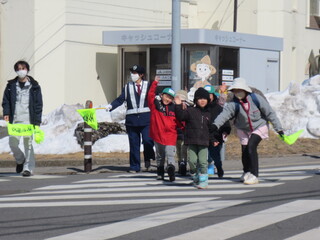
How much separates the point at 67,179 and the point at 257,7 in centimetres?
2775

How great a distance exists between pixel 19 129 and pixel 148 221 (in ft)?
19.7

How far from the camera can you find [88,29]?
35.0m

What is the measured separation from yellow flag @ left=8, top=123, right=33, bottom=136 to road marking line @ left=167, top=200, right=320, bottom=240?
19.3ft

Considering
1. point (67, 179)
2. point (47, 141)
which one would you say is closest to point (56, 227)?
point (67, 179)

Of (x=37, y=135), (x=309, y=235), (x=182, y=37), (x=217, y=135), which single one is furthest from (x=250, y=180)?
(x=182, y=37)

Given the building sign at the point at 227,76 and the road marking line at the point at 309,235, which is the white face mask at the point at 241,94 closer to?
the road marking line at the point at 309,235

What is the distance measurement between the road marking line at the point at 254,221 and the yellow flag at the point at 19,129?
19.3ft

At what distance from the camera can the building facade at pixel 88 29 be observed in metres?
33.2

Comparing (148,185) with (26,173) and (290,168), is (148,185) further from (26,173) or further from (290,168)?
(290,168)

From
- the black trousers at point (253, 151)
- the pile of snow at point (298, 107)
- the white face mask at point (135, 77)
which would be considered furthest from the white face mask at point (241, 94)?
the pile of snow at point (298, 107)

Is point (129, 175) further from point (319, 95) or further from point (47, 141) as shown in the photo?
point (319, 95)

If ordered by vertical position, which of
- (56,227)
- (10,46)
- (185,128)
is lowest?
(56,227)

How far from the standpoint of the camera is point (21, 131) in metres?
15.1

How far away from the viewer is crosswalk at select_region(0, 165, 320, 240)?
9.05 meters
